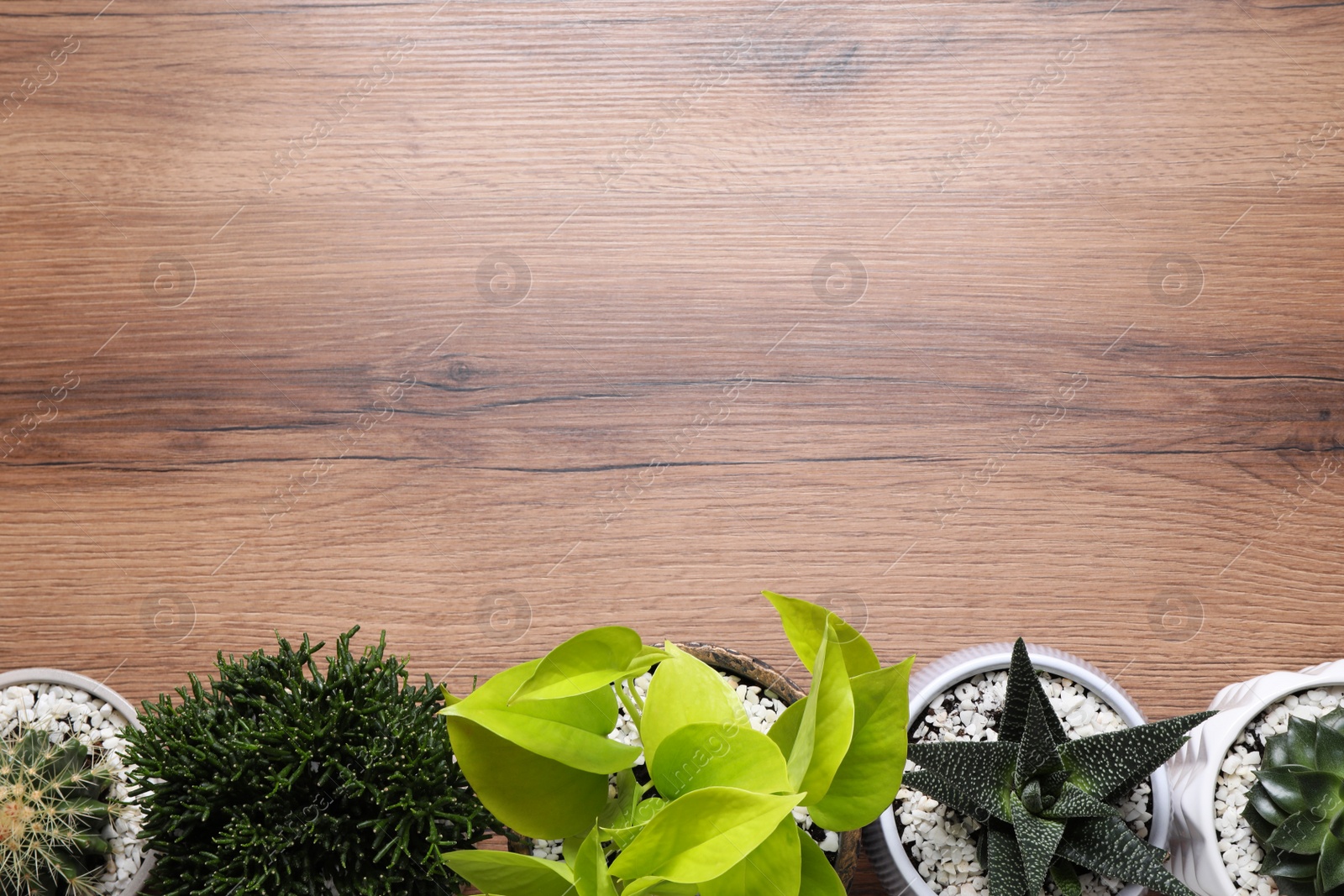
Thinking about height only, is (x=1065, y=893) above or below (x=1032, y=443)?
below

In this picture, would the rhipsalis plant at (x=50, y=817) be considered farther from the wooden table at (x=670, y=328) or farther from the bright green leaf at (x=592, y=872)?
the bright green leaf at (x=592, y=872)

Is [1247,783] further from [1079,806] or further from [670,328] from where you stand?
[670,328]

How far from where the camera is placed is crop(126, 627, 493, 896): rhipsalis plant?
57cm

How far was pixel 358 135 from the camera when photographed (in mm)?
928

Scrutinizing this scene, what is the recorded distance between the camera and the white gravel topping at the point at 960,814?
0.67 meters

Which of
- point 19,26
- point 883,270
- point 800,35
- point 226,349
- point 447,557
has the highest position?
point 19,26

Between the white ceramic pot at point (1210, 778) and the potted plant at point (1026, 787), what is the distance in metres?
0.03

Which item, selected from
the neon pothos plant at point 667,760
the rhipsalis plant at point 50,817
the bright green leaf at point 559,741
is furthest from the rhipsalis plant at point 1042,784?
the rhipsalis plant at point 50,817

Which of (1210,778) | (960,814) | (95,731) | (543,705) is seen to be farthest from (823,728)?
(95,731)

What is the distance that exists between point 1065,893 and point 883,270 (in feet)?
1.84

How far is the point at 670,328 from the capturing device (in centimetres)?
90

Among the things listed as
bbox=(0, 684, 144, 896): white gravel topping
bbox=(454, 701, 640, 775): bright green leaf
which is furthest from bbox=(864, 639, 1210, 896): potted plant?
bbox=(0, 684, 144, 896): white gravel topping

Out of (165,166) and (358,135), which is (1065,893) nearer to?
(358,135)

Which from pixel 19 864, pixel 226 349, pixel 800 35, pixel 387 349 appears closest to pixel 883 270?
pixel 800 35
